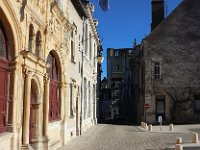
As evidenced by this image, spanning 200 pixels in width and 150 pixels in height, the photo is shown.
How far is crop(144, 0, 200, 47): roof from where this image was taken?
34.2m

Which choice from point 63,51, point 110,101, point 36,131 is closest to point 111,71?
point 110,101

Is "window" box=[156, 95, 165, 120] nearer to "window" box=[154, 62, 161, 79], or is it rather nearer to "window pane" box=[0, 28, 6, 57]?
"window" box=[154, 62, 161, 79]

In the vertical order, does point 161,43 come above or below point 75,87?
above

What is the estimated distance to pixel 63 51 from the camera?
18.2 m

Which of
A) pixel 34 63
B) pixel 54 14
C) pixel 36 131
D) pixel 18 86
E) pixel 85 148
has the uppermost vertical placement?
pixel 54 14

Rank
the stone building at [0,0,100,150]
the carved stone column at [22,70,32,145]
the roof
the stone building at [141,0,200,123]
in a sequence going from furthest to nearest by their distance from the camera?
the roof
the stone building at [141,0,200,123]
the carved stone column at [22,70,32,145]
the stone building at [0,0,100,150]

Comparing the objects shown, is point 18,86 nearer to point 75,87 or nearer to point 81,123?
point 75,87

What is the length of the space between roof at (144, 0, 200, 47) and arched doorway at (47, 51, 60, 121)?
59.4 ft

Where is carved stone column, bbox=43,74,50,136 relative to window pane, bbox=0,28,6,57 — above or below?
below

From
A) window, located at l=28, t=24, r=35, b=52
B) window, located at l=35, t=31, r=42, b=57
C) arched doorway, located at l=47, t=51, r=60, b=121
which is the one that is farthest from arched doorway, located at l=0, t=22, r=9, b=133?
arched doorway, located at l=47, t=51, r=60, b=121

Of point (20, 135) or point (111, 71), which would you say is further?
point (111, 71)

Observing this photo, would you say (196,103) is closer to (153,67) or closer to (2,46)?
(153,67)

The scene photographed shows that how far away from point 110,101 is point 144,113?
34.4 m

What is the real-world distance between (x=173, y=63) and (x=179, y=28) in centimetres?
316
